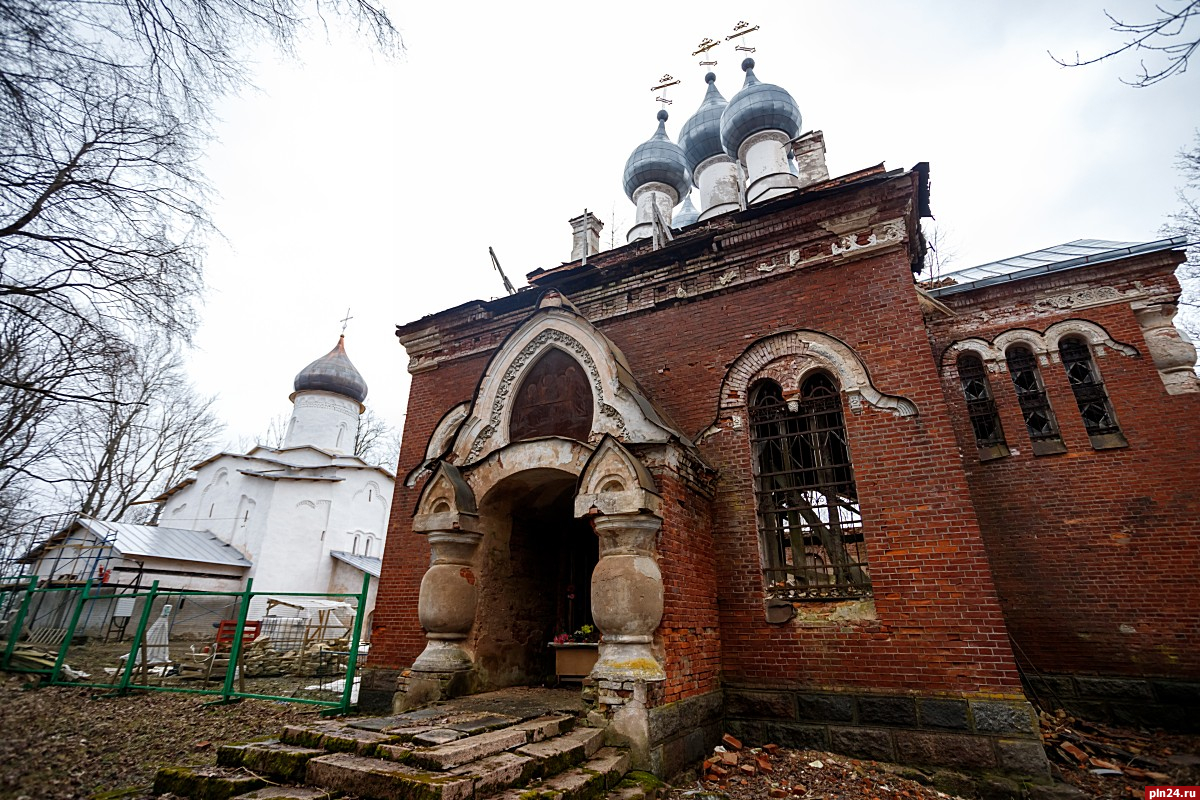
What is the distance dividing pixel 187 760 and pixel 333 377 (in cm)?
1968

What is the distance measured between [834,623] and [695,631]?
138cm

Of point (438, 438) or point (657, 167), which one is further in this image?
point (657, 167)

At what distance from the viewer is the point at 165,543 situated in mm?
17688

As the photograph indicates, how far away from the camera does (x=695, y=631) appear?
5.41 meters

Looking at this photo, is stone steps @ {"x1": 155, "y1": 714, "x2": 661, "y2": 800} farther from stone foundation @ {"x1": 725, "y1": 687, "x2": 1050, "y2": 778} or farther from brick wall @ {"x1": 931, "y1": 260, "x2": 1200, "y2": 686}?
brick wall @ {"x1": 931, "y1": 260, "x2": 1200, "y2": 686}

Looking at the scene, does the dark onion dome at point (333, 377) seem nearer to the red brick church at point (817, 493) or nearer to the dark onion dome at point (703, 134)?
the red brick church at point (817, 493)

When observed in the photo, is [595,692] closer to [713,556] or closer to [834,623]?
[713,556]

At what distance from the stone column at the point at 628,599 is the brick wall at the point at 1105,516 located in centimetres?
594

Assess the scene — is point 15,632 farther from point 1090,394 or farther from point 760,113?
point 1090,394

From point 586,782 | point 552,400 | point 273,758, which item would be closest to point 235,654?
point 273,758

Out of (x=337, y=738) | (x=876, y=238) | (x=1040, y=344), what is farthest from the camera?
(x=1040, y=344)

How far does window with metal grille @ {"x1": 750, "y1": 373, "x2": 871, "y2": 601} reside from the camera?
5.84 meters

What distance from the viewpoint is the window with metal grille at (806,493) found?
5.84m

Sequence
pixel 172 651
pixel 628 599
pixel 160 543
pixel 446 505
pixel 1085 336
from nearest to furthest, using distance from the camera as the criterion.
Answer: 1. pixel 628 599
2. pixel 446 505
3. pixel 1085 336
4. pixel 172 651
5. pixel 160 543
